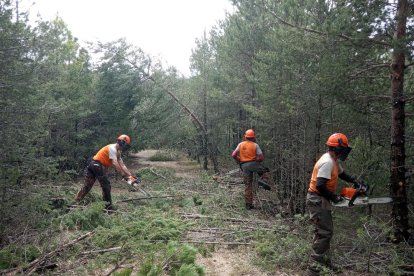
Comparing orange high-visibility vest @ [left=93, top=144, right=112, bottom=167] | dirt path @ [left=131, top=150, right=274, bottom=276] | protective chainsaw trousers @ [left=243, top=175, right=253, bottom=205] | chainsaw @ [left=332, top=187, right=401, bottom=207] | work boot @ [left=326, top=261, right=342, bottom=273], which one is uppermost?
orange high-visibility vest @ [left=93, top=144, right=112, bottom=167]

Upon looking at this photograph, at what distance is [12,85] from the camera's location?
684cm

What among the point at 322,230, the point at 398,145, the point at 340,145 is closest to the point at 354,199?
the point at 322,230

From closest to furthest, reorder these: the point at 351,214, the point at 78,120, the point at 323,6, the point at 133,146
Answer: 1. the point at 351,214
2. the point at 323,6
3. the point at 78,120
4. the point at 133,146

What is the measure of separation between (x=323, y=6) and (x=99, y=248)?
7.01 m

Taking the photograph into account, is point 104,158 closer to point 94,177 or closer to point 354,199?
point 94,177

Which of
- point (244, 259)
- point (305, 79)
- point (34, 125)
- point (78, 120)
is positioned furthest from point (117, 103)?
point (244, 259)

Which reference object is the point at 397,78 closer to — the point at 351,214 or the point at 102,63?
the point at 351,214

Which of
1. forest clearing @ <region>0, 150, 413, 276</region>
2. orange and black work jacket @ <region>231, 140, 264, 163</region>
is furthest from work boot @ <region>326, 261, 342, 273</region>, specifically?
orange and black work jacket @ <region>231, 140, 264, 163</region>

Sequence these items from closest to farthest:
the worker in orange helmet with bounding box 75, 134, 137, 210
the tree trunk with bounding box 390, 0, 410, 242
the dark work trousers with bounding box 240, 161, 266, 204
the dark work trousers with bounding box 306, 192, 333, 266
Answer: the dark work trousers with bounding box 306, 192, 333, 266 < the tree trunk with bounding box 390, 0, 410, 242 < the worker in orange helmet with bounding box 75, 134, 137, 210 < the dark work trousers with bounding box 240, 161, 266, 204

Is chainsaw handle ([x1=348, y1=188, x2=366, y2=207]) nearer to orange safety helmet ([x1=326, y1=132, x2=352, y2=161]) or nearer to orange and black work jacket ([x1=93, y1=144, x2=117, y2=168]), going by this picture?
orange safety helmet ([x1=326, y1=132, x2=352, y2=161])

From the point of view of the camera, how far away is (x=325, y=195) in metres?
4.94

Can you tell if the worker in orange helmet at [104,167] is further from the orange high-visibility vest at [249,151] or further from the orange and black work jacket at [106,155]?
the orange high-visibility vest at [249,151]

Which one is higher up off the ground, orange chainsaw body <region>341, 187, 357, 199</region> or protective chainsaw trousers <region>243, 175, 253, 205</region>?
orange chainsaw body <region>341, 187, 357, 199</region>

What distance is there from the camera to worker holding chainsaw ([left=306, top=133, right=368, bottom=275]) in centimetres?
492
